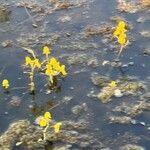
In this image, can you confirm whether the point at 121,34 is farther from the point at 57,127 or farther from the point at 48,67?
the point at 57,127

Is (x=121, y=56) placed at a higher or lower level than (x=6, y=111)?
higher

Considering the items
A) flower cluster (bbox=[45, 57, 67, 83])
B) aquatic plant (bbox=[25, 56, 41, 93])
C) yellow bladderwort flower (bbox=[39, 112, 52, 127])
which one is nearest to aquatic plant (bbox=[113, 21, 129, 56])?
flower cluster (bbox=[45, 57, 67, 83])

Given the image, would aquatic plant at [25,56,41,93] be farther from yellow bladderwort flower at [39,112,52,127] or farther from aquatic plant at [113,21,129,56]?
aquatic plant at [113,21,129,56]

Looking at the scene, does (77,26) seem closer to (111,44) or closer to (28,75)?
(111,44)

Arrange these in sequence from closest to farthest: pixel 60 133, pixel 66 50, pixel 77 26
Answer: pixel 60 133 → pixel 66 50 → pixel 77 26

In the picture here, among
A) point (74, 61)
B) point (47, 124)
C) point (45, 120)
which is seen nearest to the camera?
point (45, 120)

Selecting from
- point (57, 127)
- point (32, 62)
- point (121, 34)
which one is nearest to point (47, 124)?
point (57, 127)

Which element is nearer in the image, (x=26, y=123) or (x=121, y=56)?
(x=26, y=123)

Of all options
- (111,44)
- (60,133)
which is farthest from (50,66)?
(111,44)
